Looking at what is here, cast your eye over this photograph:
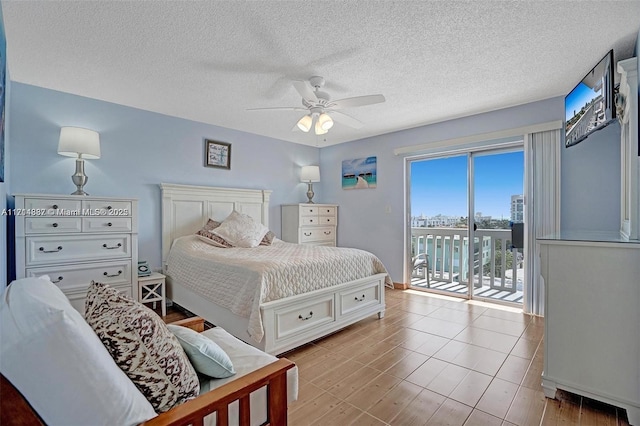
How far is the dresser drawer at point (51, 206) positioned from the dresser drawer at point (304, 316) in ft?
7.02

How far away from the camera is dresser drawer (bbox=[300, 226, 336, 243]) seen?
4855 mm

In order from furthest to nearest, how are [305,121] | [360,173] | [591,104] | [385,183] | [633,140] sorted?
1. [360,173]
2. [385,183]
3. [305,121]
4. [591,104]
5. [633,140]

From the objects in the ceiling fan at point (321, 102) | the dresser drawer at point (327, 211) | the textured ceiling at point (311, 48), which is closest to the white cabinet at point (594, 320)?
the textured ceiling at point (311, 48)

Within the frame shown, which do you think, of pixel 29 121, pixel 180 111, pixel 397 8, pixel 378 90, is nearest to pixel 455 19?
pixel 397 8

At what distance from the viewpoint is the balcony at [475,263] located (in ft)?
12.8

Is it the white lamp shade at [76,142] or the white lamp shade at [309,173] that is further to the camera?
the white lamp shade at [309,173]

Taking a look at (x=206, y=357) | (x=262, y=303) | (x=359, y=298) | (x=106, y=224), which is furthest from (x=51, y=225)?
(x=359, y=298)

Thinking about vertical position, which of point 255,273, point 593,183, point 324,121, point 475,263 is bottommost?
point 475,263

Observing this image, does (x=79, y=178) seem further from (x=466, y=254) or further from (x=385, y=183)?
(x=466, y=254)

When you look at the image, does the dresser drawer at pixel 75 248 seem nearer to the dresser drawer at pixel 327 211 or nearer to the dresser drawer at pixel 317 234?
the dresser drawer at pixel 317 234

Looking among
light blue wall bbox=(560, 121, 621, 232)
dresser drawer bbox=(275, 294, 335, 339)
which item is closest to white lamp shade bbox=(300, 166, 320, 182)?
dresser drawer bbox=(275, 294, 335, 339)

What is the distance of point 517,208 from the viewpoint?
144 inches

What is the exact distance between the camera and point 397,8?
6.03ft

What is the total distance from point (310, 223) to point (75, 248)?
9.87ft
